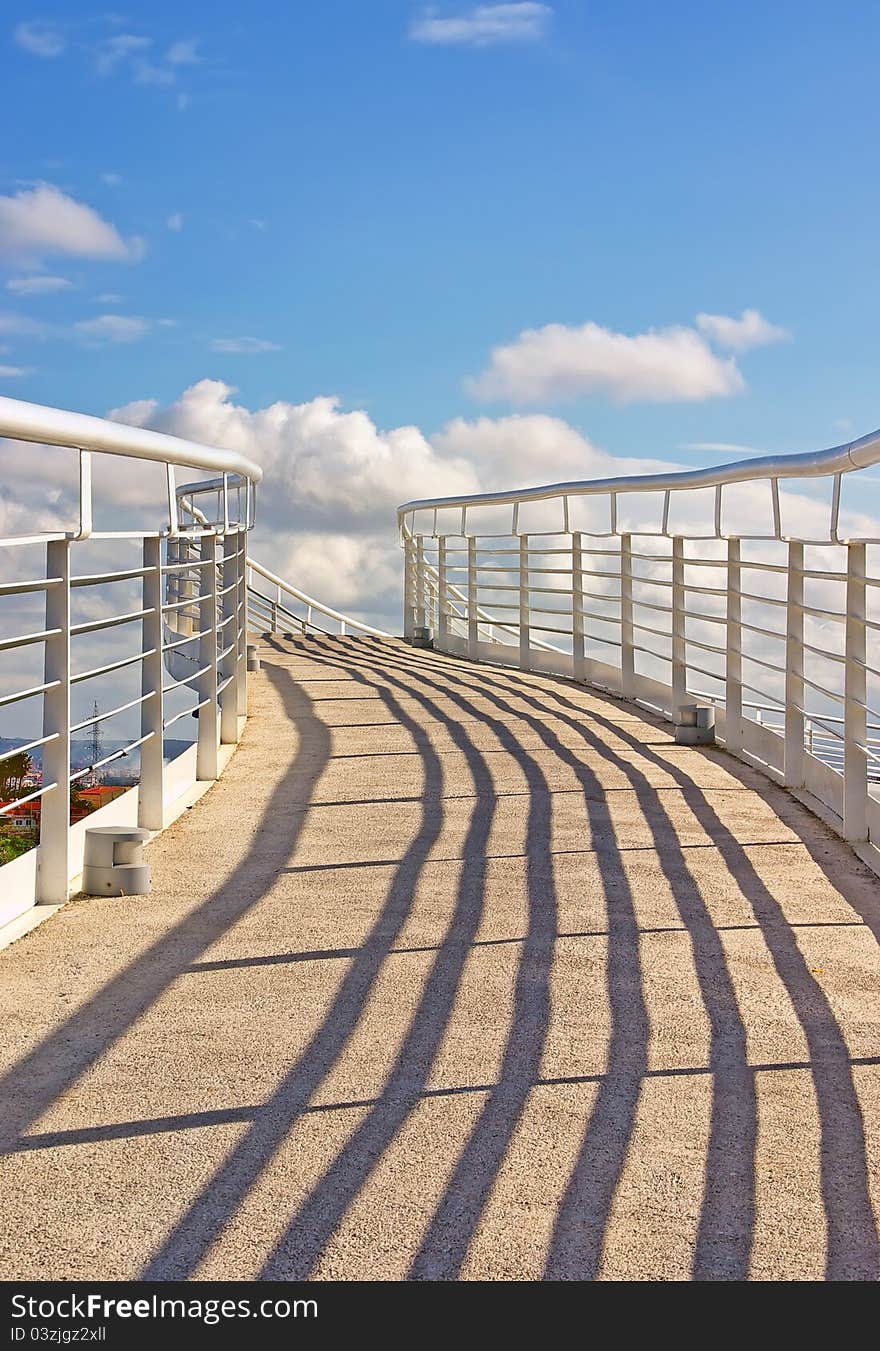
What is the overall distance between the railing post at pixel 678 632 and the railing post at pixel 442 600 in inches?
229

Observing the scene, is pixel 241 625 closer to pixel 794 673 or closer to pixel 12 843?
pixel 12 843

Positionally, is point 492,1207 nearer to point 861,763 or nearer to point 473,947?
point 473,947

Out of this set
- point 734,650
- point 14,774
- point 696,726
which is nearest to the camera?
point 14,774

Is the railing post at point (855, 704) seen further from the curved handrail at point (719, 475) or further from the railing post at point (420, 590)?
the railing post at point (420, 590)

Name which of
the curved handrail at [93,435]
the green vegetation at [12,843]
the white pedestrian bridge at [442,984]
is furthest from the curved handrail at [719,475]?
the green vegetation at [12,843]

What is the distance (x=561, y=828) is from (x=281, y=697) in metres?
4.76

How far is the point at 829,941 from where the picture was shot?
510cm

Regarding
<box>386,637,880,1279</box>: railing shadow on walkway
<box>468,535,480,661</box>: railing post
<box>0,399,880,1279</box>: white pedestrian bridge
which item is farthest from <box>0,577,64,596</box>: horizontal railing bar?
<box>468,535,480,661</box>: railing post

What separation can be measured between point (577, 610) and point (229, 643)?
398 cm

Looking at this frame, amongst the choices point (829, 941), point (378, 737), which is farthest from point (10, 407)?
point (378, 737)

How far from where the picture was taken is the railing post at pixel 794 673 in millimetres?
7633

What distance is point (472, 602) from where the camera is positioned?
14938mm

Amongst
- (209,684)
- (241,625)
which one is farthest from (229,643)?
(209,684)

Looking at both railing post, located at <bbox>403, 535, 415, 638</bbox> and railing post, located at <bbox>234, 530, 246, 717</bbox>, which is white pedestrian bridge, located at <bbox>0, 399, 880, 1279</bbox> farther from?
railing post, located at <bbox>403, 535, 415, 638</bbox>
